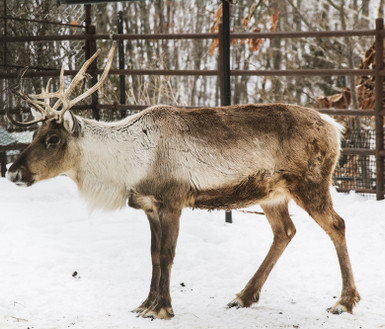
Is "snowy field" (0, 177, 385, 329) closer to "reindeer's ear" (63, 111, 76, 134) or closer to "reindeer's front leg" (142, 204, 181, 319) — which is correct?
"reindeer's front leg" (142, 204, 181, 319)

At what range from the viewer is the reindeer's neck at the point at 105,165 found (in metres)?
4.78

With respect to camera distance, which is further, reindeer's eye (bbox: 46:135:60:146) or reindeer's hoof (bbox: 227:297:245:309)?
reindeer's hoof (bbox: 227:297:245:309)

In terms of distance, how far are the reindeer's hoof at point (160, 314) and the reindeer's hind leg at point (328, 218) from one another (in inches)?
45.2

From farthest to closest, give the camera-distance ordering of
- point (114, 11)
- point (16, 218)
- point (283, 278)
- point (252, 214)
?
point (114, 11) → point (252, 214) → point (16, 218) → point (283, 278)

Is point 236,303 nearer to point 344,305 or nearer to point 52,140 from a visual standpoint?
point 344,305

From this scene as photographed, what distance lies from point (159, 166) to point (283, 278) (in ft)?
5.12

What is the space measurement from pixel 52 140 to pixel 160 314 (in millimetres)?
1450

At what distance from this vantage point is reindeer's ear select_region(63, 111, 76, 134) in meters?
4.71

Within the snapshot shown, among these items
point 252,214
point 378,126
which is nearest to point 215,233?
point 252,214

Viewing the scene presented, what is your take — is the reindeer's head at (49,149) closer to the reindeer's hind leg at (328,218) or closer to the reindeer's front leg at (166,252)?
the reindeer's front leg at (166,252)

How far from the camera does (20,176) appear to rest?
15.3ft

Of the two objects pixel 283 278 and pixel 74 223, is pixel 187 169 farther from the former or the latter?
pixel 74 223

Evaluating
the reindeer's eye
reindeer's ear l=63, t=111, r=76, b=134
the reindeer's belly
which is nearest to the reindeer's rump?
the reindeer's belly

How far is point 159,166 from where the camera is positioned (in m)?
4.68
